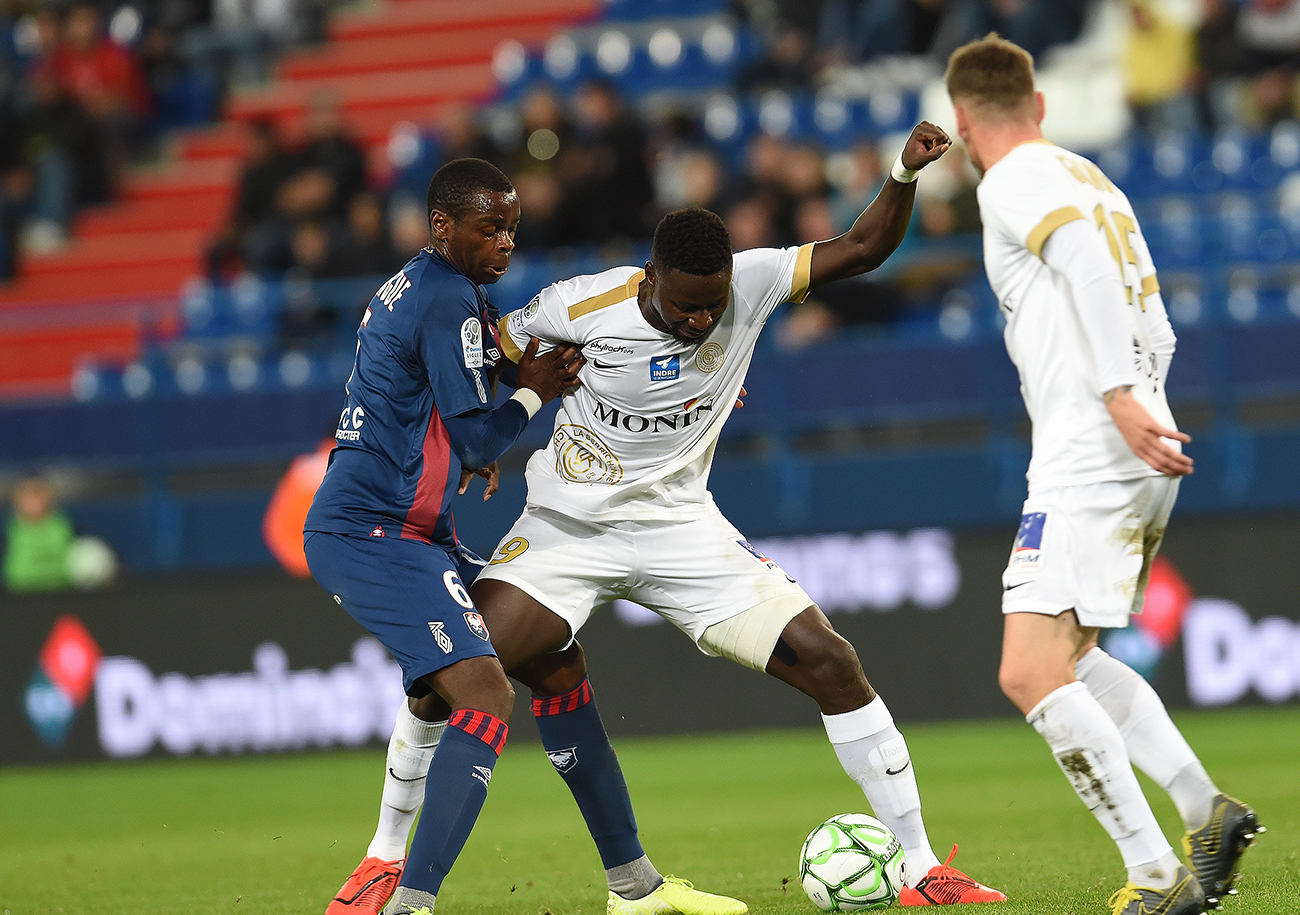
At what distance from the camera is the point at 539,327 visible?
5.12 m

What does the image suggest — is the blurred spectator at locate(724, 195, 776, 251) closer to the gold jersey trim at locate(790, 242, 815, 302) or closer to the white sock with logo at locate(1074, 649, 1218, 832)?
the gold jersey trim at locate(790, 242, 815, 302)

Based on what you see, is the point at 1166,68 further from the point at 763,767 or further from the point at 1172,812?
the point at 1172,812

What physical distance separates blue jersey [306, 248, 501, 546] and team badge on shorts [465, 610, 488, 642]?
28 centimetres

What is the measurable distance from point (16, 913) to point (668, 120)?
29.1 ft

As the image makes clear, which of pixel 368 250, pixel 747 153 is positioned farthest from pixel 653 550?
pixel 747 153

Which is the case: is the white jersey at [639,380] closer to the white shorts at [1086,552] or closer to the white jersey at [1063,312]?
the white jersey at [1063,312]

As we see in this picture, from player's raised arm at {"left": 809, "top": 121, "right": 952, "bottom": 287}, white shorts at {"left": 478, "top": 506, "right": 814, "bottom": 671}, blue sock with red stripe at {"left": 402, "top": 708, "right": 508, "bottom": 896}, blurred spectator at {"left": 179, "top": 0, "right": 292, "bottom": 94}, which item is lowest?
blue sock with red stripe at {"left": 402, "top": 708, "right": 508, "bottom": 896}

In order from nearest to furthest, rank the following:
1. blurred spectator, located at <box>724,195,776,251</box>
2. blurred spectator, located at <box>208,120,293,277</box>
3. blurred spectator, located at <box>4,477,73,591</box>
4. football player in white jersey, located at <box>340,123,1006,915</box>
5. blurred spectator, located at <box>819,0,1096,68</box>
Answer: football player in white jersey, located at <box>340,123,1006,915</box>
blurred spectator, located at <box>724,195,776,251</box>
blurred spectator, located at <box>4,477,73,591</box>
blurred spectator, located at <box>819,0,1096,68</box>
blurred spectator, located at <box>208,120,293,277</box>

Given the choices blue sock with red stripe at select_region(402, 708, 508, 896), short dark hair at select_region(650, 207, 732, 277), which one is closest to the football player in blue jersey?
blue sock with red stripe at select_region(402, 708, 508, 896)

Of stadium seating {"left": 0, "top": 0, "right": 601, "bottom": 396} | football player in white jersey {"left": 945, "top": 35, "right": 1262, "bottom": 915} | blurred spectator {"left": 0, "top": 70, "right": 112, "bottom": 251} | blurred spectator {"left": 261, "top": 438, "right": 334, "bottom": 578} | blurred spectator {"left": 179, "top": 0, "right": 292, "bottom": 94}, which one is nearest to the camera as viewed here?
football player in white jersey {"left": 945, "top": 35, "right": 1262, "bottom": 915}

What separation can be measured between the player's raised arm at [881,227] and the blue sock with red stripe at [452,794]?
1.72 m

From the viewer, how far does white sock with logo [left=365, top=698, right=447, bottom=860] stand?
490 cm

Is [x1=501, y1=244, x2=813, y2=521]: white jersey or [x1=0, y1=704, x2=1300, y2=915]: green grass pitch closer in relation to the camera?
[x1=501, y1=244, x2=813, y2=521]: white jersey

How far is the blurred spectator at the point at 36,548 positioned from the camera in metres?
11.7
